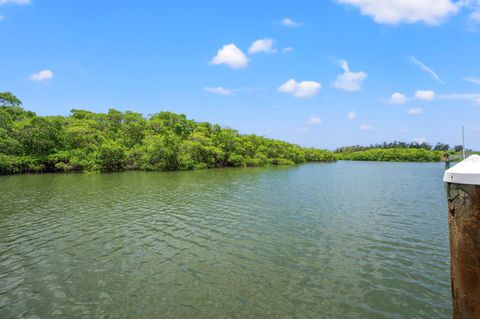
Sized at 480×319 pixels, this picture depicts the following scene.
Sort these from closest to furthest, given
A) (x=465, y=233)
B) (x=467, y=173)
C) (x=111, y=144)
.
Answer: (x=467, y=173)
(x=465, y=233)
(x=111, y=144)

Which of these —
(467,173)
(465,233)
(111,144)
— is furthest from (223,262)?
(111,144)

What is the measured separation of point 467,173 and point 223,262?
8.22m

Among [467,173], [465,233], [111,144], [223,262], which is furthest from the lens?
[111,144]

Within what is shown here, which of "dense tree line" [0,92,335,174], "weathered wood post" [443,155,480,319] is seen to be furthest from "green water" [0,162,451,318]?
"dense tree line" [0,92,335,174]

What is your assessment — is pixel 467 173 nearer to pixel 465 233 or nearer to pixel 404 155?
pixel 465 233

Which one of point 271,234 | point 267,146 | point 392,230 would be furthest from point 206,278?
point 267,146

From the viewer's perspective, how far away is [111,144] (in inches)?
2126

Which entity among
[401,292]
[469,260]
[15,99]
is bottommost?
[401,292]

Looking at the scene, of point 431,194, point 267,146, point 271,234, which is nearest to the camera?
point 271,234

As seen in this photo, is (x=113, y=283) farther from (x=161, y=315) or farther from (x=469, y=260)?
(x=469, y=260)

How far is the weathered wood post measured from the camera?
2.62 m

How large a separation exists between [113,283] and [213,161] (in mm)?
58242

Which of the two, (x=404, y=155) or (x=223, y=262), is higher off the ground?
(x=404, y=155)

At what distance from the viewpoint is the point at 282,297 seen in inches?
287
